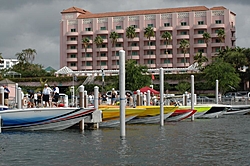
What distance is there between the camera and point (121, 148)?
2025 centimetres

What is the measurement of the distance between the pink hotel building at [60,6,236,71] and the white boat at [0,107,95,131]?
85.1 metres

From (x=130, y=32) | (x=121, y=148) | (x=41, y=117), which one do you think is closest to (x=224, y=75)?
(x=130, y=32)

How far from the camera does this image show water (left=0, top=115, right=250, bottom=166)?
17.2m

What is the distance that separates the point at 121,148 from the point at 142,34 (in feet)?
309

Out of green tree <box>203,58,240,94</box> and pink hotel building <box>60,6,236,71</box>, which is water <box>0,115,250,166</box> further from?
pink hotel building <box>60,6,236,71</box>

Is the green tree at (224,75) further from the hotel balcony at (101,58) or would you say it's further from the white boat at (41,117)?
the white boat at (41,117)

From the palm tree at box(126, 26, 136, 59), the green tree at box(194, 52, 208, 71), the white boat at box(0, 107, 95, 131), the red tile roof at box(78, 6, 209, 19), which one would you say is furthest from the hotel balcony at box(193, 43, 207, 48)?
the white boat at box(0, 107, 95, 131)

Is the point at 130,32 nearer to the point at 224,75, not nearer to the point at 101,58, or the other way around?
the point at 101,58

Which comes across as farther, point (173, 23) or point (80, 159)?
point (173, 23)

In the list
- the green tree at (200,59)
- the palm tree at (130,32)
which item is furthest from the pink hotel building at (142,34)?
the green tree at (200,59)

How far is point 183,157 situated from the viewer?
1808 cm

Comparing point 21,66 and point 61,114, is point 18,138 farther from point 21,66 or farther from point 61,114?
point 21,66

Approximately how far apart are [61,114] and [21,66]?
4221 inches

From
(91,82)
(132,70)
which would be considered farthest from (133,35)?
(132,70)
